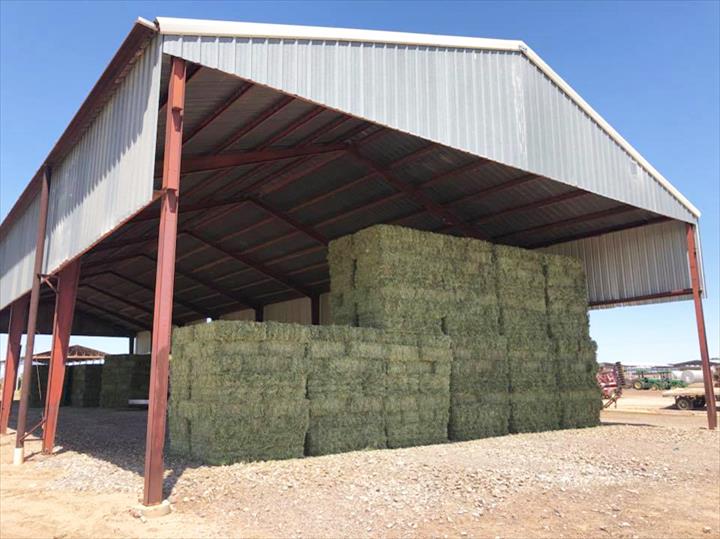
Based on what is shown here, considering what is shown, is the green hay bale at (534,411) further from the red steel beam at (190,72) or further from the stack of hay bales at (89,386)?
the stack of hay bales at (89,386)

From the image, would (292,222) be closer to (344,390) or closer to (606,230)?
(344,390)

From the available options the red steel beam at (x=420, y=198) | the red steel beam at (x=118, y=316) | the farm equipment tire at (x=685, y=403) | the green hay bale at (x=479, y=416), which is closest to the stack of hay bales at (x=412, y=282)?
the green hay bale at (x=479, y=416)

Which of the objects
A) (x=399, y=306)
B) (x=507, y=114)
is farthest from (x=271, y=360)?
(x=507, y=114)

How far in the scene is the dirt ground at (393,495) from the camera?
24.1 feet

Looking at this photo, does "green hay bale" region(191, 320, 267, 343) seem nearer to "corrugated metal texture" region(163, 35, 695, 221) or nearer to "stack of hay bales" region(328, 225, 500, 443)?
"stack of hay bales" region(328, 225, 500, 443)

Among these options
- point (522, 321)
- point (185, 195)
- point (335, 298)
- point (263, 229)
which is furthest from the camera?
point (263, 229)

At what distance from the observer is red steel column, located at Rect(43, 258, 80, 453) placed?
46.8ft

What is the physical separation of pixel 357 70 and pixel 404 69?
131 centimetres

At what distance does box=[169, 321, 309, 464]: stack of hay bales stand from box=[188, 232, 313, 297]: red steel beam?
48.7ft

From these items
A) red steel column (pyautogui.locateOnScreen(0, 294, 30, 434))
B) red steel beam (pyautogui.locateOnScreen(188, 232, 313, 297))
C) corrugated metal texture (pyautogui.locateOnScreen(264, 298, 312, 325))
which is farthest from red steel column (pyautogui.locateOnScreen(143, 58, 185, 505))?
corrugated metal texture (pyautogui.locateOnScreen(264, 298, 312, 325))

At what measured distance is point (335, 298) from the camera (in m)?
15.7

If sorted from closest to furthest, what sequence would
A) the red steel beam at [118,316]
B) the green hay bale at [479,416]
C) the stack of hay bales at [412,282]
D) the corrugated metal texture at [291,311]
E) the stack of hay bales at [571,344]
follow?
the stack of hay bales at [412,282] < the green hay bale at [479,416] < the stack of hay bales at [571,344] < the corrugated metal texture at [291,311] < the red steel beam at [118,316]

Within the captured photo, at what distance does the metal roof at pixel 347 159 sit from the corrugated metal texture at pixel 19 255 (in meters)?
0.13

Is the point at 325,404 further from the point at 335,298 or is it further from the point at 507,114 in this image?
the point at 507,114
